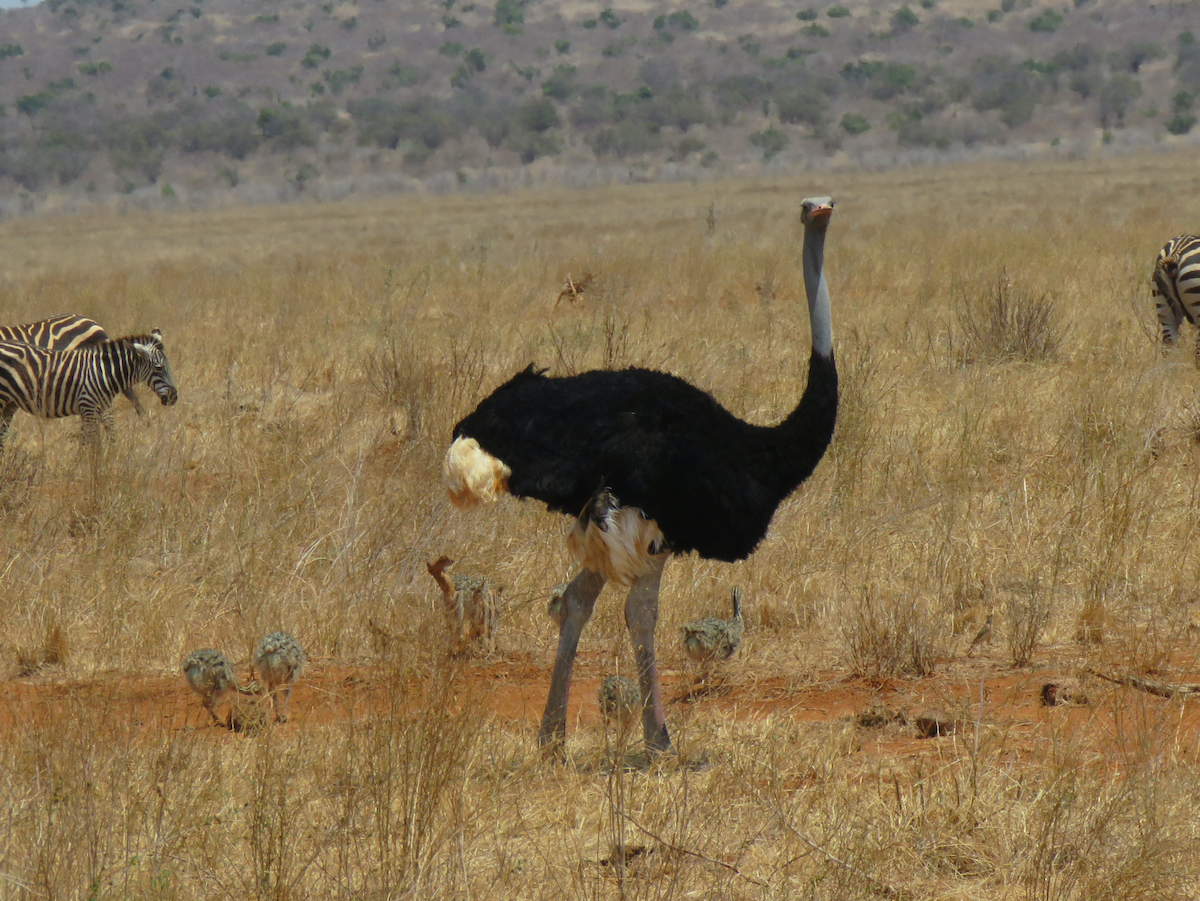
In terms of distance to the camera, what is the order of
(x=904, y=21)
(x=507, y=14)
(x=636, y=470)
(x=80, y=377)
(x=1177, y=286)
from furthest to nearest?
(x=507, y=14)
(x=904, y=21)
(x=1177, y=286)
(x=80, y=377)
(x=636, y=470)

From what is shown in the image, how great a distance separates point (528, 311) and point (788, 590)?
8725 millimetres

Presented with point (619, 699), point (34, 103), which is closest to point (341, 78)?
point (34, 103)

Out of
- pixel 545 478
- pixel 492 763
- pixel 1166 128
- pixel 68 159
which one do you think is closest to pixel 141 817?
pixel 492 763

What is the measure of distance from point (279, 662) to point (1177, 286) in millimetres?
7820

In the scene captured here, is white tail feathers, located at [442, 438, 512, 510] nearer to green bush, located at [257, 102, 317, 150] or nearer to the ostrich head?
the ostrich head

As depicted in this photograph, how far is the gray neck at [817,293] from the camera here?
454cm

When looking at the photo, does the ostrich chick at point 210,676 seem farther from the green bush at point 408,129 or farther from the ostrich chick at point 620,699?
the green bush at point 408,129

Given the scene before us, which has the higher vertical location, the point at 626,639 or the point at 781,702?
the point at 626,639

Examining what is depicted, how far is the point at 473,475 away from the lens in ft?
13.7

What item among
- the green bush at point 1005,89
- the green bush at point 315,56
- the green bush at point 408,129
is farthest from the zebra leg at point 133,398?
the green bush at point 315,56

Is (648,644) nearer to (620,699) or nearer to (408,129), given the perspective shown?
(620,699)

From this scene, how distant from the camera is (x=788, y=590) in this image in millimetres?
5902

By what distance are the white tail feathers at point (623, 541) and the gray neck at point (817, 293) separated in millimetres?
897

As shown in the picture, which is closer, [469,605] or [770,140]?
[469,605]
